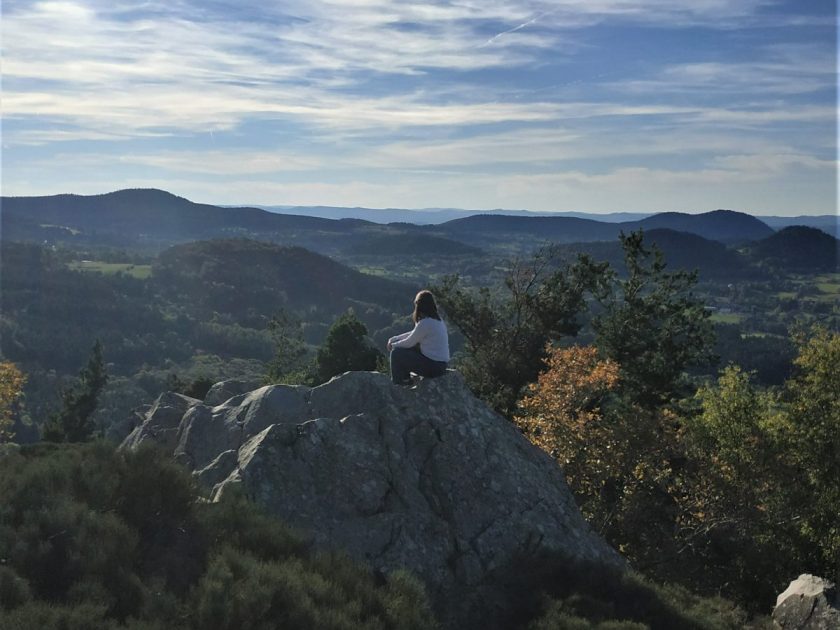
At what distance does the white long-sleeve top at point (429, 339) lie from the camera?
14.8 metres

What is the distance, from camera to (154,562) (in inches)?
367

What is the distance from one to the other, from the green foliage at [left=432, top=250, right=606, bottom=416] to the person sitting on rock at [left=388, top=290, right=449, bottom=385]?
2293cm

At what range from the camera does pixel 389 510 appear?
12.9 metres

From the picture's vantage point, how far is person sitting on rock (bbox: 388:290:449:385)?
14.9 meters

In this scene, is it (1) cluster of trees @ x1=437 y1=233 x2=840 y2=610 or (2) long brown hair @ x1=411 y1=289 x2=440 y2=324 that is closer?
(2) long brown hair @ x1=411 y1=289 x2=440 y2=324

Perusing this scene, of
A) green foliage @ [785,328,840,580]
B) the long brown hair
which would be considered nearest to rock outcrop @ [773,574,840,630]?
green foliage @ [785,328,840,580]

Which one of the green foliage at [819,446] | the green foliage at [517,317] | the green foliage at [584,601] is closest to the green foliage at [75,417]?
the green foliage at [517,317]

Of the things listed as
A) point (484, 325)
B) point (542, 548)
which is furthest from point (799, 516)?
point (484, 325)

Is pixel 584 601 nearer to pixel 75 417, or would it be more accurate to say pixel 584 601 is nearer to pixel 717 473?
pixel 717 473

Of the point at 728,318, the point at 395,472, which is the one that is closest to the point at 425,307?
the point at 395,472

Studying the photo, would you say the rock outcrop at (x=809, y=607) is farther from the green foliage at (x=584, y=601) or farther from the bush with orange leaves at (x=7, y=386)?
the bush with orange leaves at (x=7, y=386)

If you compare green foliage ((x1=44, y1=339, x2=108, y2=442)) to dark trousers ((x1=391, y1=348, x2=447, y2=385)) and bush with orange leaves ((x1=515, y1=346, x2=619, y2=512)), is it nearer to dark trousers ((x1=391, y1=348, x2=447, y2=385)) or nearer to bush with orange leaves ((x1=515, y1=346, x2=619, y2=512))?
bush with orange leaves ((x1=515, y1=346, x2=619, y2=512))

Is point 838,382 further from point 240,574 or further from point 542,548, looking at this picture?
point 240,574

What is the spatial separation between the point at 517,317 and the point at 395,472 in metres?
28.3
